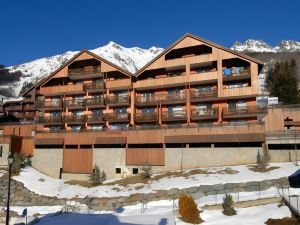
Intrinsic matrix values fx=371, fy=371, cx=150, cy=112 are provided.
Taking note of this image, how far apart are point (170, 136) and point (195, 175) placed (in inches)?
327

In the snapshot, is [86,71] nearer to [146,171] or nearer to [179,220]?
[146,171]

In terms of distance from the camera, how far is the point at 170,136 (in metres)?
46.4

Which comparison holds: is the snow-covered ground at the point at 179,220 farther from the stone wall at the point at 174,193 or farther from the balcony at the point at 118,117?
the balcony at the point at 118,117

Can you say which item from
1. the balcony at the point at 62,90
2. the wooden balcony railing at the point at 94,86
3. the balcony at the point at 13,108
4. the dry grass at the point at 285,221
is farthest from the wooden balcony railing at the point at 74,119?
the balcony at the point at 13,108

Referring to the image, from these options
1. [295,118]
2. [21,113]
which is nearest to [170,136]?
[295,118]

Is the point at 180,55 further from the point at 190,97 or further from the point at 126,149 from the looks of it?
the point at 126,149

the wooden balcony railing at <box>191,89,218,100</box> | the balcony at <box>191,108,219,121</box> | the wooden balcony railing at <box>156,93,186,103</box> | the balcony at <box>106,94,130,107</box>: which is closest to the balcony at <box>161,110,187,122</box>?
the balcony at <box>191,108,219,121</box>

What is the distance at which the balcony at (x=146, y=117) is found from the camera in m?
53.0

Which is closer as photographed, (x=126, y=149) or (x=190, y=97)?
(x=126, y=149)

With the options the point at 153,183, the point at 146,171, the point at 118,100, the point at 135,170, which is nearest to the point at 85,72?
the point at 118,100

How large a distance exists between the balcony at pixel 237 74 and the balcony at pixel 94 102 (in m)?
18.7

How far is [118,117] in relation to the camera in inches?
2154

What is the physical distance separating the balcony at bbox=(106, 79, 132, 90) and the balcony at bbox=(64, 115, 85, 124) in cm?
656

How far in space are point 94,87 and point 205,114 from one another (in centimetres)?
1795
